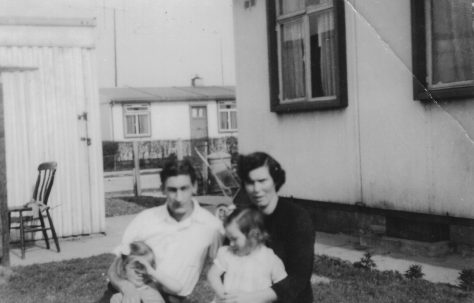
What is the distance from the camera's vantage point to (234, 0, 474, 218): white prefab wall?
20.1ft

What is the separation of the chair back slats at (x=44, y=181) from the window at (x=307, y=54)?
3.15 metres

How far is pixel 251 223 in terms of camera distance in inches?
122

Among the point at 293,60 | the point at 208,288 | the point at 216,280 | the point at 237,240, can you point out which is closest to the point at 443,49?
the point at 293,60

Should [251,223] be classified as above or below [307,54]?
below

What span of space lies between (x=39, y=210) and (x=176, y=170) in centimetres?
492

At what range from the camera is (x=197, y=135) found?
32750mm

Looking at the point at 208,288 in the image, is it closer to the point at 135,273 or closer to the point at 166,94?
the point at 135,273

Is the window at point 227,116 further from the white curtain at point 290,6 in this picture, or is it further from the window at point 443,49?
the window at point 443,49

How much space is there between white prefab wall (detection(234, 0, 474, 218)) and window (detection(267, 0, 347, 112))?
14 cm

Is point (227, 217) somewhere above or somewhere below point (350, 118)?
below

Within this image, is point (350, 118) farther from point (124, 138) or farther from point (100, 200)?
point (124, 138)

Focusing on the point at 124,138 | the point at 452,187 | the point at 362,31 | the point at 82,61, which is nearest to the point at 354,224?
the point at 452,187

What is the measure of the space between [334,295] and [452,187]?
5.97 ft

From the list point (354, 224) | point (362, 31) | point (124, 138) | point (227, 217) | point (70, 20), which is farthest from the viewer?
point (124, 138)
